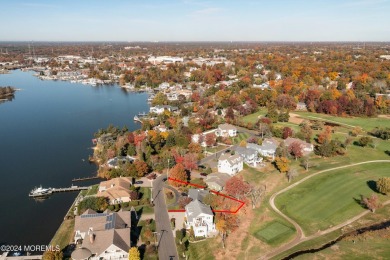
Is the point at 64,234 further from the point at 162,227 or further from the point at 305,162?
the point at 305,162

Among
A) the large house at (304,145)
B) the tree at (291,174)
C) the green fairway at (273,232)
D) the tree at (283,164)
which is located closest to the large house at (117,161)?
the tree at (283,164)

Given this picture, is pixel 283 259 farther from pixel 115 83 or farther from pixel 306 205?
pixel 115 83

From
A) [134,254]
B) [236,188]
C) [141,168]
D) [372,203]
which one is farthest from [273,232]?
[141,168]

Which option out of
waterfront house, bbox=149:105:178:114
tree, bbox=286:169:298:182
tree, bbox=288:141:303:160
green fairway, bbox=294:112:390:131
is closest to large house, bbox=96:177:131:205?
tree, bbox=286:169:298:182

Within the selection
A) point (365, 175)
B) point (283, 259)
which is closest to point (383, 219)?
point (365, 175)

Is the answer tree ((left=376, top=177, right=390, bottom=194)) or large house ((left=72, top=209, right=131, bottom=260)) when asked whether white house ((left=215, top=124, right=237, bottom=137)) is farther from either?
large house ((left=72, top=209, right=131, bottom=260))

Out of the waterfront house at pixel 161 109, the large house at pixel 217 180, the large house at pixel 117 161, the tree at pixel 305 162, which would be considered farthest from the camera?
the waterfront house at pixel 161 109

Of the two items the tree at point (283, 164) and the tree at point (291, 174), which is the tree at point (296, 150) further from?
the tree at point (291, 174)
